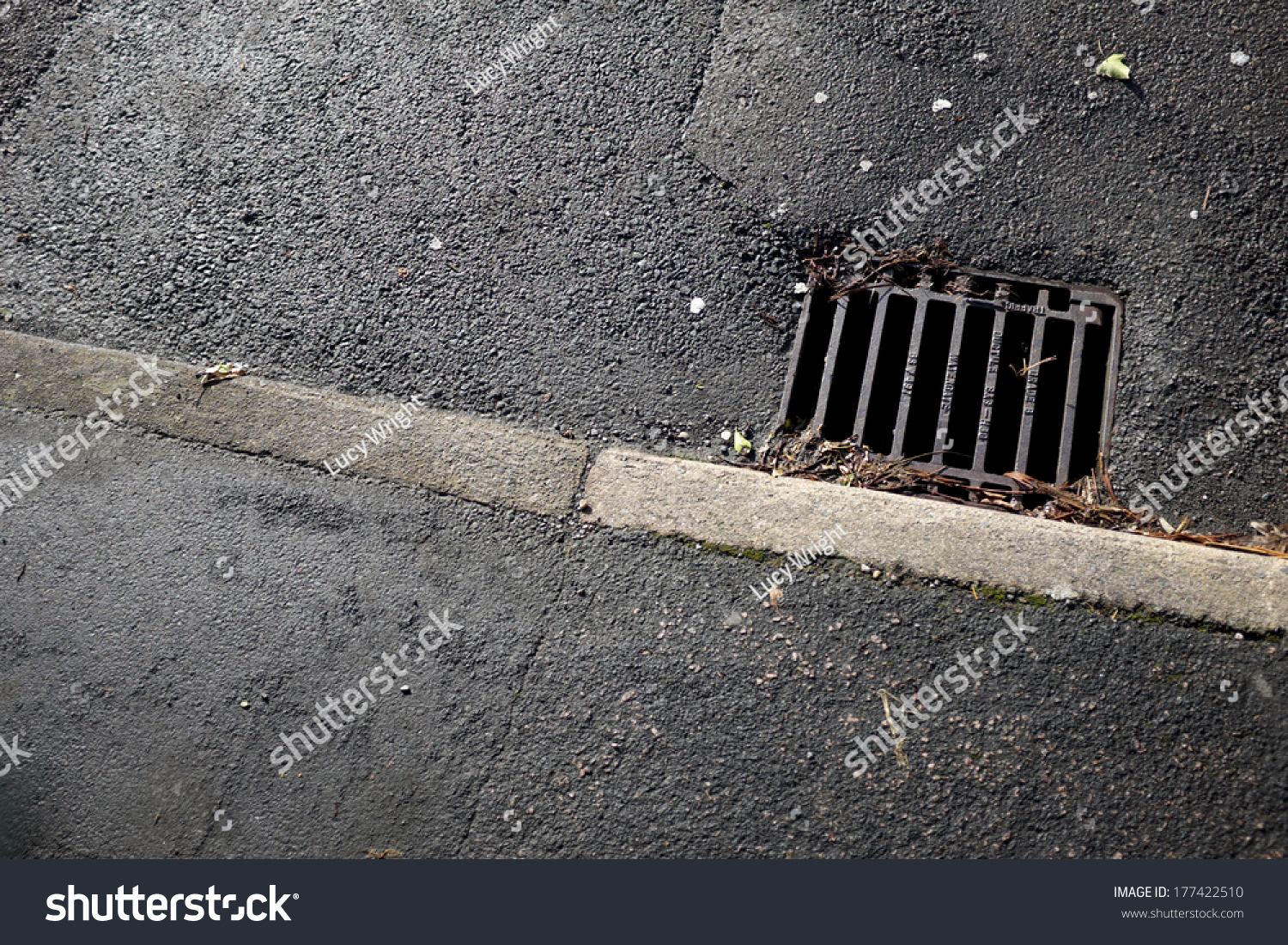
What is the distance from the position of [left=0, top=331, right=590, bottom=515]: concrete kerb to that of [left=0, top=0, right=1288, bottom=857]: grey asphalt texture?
2.7 inches

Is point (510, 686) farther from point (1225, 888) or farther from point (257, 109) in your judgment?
point (257, 109)

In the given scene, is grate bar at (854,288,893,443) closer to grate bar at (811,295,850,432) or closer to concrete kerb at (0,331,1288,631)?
grate bar at (811,295,850,432)

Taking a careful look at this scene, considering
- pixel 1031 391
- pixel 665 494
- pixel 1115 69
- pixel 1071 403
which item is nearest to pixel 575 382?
pixel 665 494

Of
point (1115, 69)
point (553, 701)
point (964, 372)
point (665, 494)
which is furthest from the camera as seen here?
point (1115, 69)

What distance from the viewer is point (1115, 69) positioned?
123 inches

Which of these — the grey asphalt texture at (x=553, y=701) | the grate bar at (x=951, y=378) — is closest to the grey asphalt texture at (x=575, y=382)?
the grey asphalt texture at (x=553, y=701)

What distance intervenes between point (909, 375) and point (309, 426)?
203 cm

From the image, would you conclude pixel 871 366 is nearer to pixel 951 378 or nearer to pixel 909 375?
pixel 909 375

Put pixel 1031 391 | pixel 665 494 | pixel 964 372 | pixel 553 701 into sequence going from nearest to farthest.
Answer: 1. pixel 553 701
2. pixel 665 494
3. pixel 1031 391
4. pixel 964 372

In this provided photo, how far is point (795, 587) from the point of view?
2.61 m

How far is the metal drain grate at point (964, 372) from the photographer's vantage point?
9.30 ft

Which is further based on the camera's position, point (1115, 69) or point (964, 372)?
point (1115, 69)

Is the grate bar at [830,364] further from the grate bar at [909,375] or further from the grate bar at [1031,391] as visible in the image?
the grate bar at [1031,391]

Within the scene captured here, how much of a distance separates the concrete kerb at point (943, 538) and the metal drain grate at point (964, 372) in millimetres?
244
